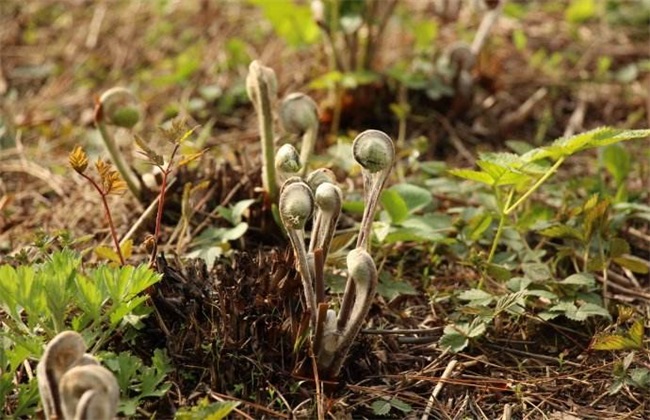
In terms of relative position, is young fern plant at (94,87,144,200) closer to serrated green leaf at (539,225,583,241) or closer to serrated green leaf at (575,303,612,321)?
serrated green leaf at (539,225,583,241)

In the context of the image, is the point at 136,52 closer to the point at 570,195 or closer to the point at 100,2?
the point at 100,2

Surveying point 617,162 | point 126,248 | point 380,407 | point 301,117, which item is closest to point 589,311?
point 380,407

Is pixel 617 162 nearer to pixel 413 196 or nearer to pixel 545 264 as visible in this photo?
pixel 545 264

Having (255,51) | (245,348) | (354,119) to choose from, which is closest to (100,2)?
(255,51)

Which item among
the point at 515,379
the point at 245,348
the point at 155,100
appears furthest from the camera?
the point at 155,100

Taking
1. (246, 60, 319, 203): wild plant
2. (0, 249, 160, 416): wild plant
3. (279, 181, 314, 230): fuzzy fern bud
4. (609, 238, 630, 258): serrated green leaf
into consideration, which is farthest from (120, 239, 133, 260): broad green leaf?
(609, 238, 630, 258): serrated green leaf

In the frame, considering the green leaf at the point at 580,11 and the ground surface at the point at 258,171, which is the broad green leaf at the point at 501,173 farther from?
the green leaf at the point at 580,11
